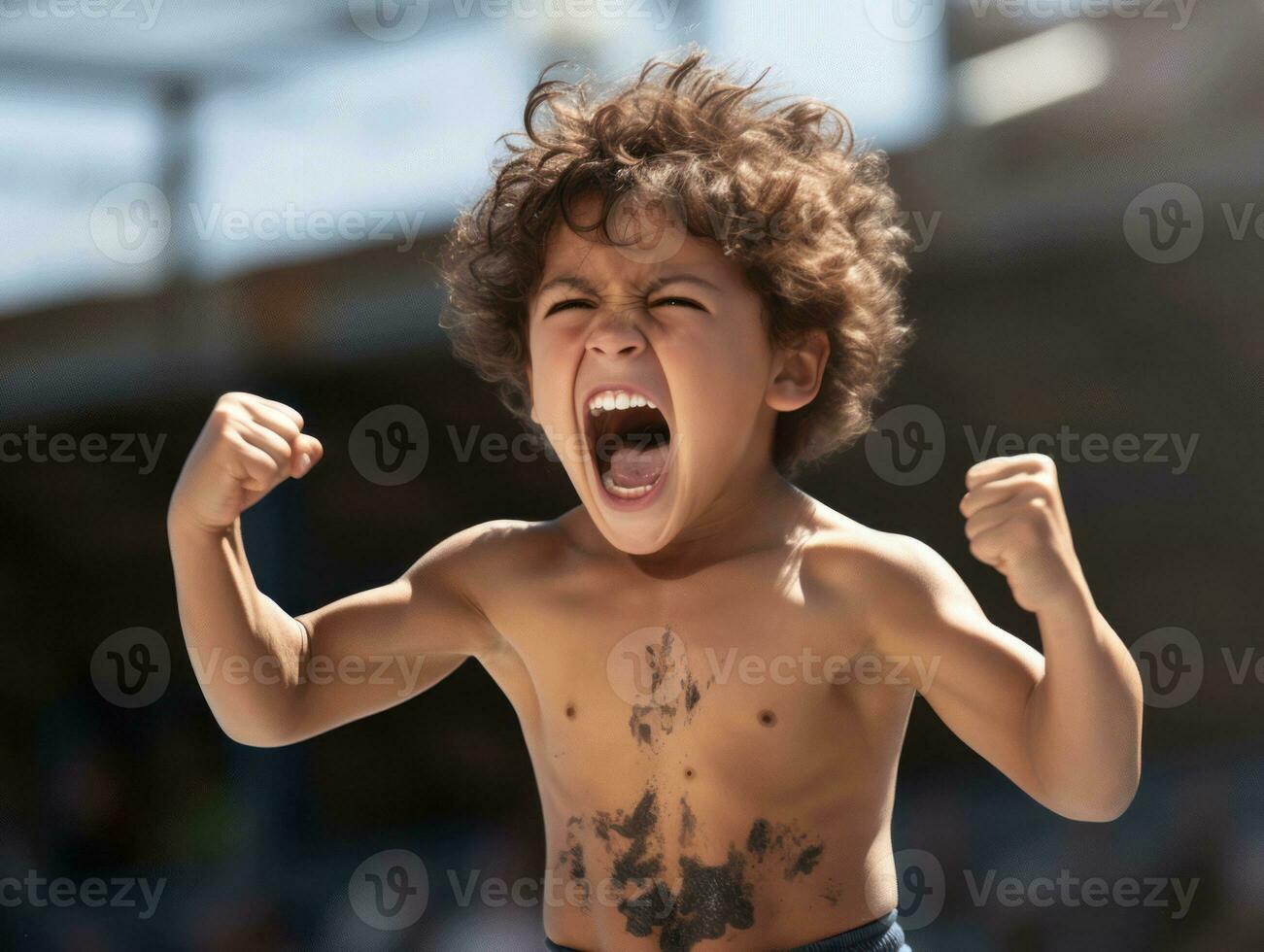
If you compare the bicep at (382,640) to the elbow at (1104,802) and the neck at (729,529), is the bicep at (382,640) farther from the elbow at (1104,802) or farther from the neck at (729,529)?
the elbow at (1104,802)

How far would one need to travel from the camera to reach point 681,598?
2.44 feet

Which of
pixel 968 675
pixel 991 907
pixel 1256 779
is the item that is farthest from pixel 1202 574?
pixel 968 675

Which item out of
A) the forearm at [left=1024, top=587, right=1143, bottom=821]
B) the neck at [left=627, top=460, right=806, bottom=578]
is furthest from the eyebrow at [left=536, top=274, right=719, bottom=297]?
the forearm at [left=1024, top=587, right=1143, bottom=821]

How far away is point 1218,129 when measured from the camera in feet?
5.07

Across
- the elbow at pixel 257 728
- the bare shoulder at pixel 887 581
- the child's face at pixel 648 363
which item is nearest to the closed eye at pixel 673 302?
the child's face at pixel 648 363

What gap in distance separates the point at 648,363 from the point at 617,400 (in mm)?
25

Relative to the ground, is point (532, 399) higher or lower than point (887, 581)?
higher

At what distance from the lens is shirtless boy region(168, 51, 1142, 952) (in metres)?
0.71

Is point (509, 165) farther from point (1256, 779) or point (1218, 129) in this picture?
point (1256, 779)

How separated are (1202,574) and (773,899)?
1121 mm

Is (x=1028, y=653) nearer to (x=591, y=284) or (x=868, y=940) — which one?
(x=868, y=940)

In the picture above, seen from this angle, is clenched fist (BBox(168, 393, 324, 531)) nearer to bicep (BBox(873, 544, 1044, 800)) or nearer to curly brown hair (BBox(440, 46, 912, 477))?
curly brown hair (BBox(440, 46, 912, 477))

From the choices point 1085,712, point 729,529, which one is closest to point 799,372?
point 729,529

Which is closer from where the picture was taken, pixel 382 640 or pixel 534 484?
pixel 382 640
